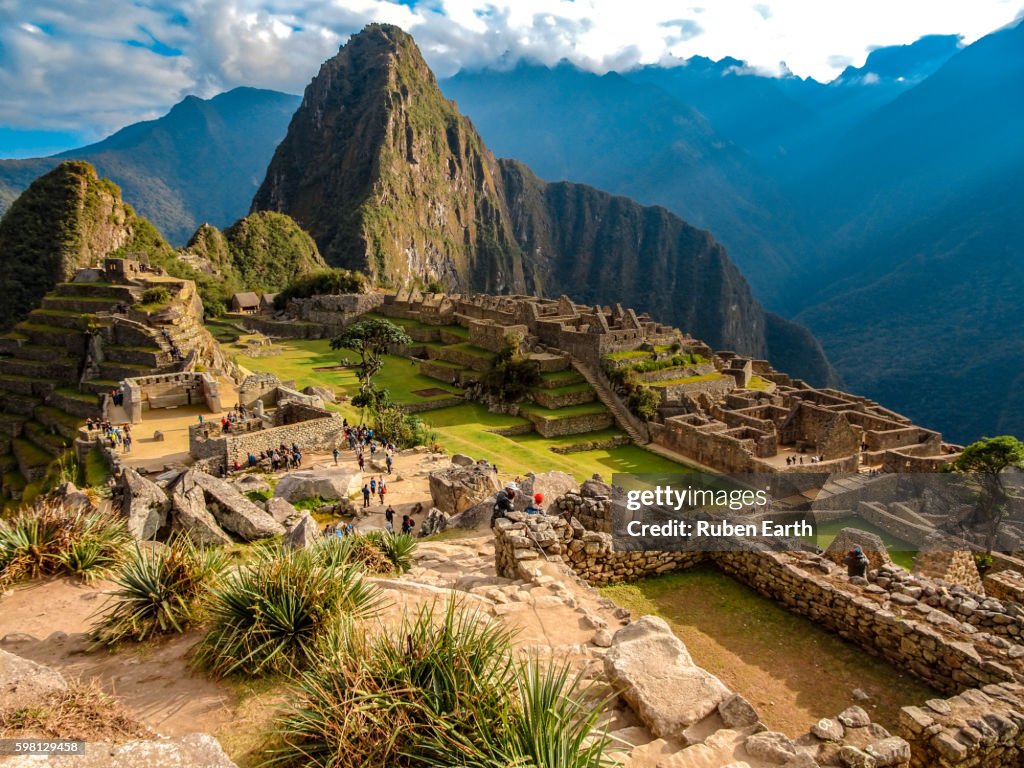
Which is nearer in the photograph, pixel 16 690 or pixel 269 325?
pixel 16 690

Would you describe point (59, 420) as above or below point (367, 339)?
below

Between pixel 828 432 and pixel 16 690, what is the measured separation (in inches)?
1288

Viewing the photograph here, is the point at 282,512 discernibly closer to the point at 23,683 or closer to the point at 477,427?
the point at 23,683

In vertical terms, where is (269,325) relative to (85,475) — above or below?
above

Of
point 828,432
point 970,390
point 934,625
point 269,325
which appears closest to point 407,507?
point 934,625

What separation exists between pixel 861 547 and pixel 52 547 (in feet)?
39.5

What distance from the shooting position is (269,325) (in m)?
65.9

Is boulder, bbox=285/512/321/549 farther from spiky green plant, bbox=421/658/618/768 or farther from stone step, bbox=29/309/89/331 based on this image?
stone step, bbox=29/309/89/331

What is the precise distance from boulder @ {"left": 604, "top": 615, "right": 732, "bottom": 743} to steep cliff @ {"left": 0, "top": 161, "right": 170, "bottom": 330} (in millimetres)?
82395

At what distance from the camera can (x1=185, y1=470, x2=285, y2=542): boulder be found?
12.5m

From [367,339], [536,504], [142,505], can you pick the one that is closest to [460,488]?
[536,504]

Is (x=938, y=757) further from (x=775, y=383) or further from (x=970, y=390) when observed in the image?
(x=970, y=390)

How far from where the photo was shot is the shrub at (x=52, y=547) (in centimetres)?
773

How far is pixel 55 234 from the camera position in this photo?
246 ft
